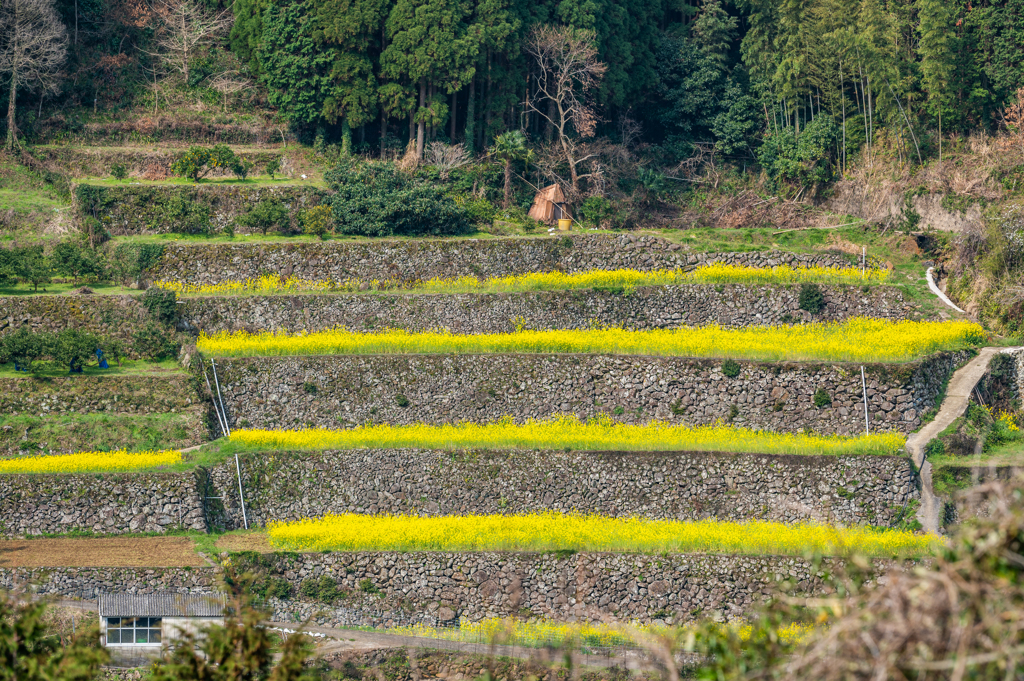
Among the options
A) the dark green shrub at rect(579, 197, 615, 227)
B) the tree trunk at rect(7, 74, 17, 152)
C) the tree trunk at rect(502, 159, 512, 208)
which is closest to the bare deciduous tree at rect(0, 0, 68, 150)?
the tree trunk at rect(7, 74, 17, 152)

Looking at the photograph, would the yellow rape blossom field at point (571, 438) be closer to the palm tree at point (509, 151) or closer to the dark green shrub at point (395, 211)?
the dark green shrub at point (395, 211)

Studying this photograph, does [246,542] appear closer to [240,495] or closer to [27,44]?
[240,495]

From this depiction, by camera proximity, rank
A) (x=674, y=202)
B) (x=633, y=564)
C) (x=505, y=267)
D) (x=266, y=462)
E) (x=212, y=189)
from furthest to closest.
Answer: (x=674, y=202)
(x=212, y=189)
(x=505, y=267)
(x=266, y=462)
(x=633, y=564)

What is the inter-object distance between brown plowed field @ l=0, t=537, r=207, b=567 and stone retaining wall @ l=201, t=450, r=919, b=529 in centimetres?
195

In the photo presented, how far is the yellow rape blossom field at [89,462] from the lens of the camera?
29.1m

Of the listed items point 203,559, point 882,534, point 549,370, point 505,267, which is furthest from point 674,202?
point 203,559

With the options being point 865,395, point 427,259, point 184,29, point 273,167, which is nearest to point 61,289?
point 273,167

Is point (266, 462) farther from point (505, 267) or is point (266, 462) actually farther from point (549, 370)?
point (505, 267)

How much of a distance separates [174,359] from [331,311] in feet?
15.5

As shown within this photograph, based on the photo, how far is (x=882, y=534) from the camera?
28328 millimetres

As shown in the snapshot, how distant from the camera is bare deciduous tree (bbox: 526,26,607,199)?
44.3 m

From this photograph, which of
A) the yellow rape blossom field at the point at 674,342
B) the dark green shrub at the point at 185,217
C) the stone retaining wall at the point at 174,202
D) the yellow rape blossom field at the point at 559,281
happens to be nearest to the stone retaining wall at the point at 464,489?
the yellow rape blossom field at the point at 674,342

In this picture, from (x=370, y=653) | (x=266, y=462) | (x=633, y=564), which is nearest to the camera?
(x=370, y=653)

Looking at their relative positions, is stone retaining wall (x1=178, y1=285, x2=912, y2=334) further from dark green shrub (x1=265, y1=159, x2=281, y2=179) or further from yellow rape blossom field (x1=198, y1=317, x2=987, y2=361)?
dark green shrub (x1=265, y1=159, x2=281, y2=179)
